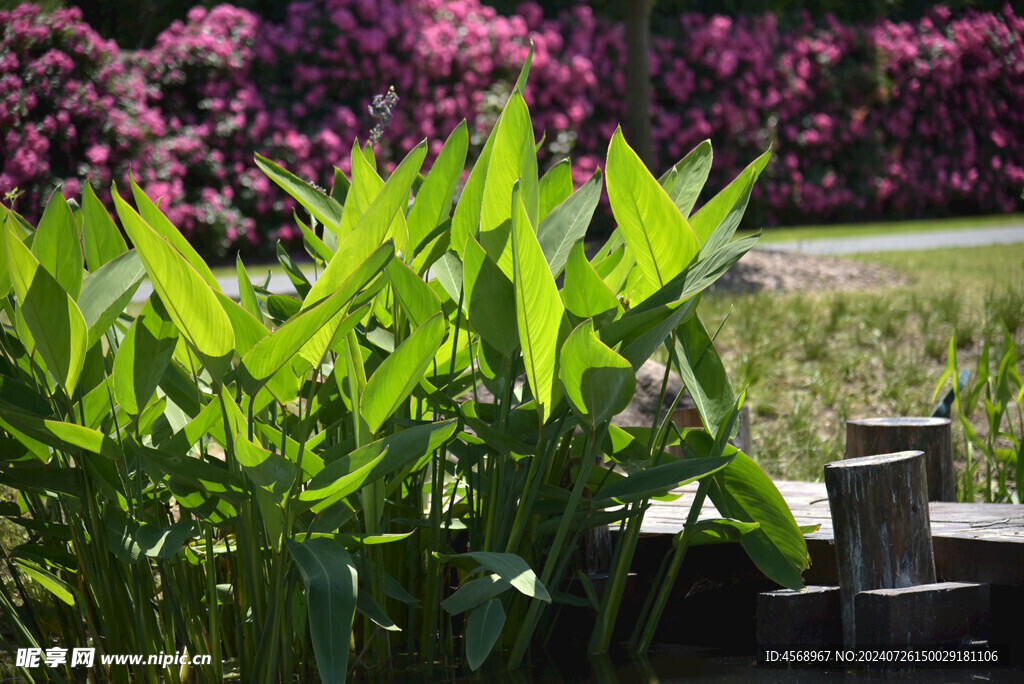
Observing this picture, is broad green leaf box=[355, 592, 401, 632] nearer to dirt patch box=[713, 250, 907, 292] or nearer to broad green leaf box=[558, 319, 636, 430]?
broad green leaf box=[558, 319, 636, 430]

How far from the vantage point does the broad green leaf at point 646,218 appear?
155 centimetres

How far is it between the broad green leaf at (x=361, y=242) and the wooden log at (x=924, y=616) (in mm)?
1308

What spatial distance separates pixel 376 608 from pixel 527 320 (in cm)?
52

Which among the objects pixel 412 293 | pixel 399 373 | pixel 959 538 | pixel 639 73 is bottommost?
pixel 959 538

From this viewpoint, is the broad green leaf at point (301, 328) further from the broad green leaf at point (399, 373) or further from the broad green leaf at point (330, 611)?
the broad green leaf at point (330, 611)

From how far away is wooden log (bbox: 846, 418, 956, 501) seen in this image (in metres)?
2.77

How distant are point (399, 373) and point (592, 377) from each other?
0.29 m

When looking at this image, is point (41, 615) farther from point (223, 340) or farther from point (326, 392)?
point (223, 340)

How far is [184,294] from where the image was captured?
49.9 inches

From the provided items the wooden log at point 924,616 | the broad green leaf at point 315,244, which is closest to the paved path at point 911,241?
the wooden log at point 924,616

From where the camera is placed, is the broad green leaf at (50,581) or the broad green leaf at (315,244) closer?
the broad green leaf at (50,581)

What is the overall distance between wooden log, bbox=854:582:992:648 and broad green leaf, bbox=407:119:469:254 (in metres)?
1.19

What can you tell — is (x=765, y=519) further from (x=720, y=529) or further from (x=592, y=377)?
(x=592, y=377)

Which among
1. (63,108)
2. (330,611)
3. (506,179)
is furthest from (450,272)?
(63,108)
